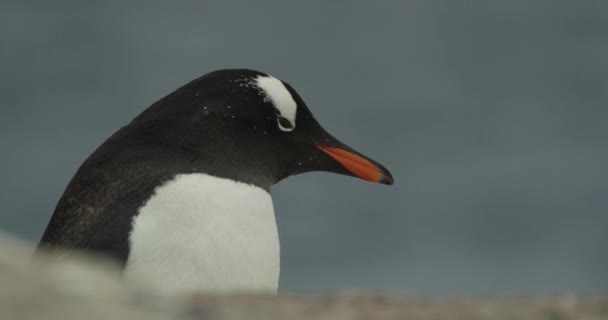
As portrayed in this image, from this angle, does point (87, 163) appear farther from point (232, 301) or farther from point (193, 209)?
point (232, 301)

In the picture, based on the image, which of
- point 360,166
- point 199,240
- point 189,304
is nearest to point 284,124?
point 360,166

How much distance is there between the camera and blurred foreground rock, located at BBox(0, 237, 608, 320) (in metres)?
2.71

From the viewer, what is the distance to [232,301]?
11.6 feet

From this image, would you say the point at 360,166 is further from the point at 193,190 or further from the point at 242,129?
the point at 193,190

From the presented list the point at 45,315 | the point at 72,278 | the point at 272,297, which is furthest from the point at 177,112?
the point at 45,315

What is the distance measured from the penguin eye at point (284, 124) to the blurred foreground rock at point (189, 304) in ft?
12.6

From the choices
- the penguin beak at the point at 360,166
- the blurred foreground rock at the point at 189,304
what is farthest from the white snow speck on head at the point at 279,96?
the blurred foreground rock at the point at 189,304

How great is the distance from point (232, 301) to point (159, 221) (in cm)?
272

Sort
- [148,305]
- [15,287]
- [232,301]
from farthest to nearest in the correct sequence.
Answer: [232,301] → [148,305] → [15,287]

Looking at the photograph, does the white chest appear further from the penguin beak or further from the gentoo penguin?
the penguin beak

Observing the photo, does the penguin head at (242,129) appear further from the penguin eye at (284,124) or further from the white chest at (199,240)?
the white chest at (199,240)

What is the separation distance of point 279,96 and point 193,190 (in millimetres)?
1470

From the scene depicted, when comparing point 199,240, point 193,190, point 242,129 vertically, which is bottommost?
point 199,240

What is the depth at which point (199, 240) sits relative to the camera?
20.5ft
